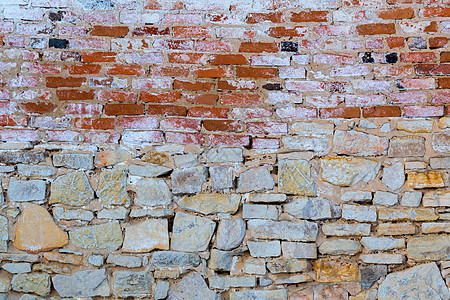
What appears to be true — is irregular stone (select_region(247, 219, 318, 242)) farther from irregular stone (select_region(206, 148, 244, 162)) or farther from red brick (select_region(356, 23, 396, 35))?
red brick (select_region(356, 23, 396, 35))

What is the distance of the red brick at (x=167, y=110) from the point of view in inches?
76.5

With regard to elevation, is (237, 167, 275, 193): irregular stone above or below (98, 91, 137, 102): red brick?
below

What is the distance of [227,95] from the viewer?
6.40 ft

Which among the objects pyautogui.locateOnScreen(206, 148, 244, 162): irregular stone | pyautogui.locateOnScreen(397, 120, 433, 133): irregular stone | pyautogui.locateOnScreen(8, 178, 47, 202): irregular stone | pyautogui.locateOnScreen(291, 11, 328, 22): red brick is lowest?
pyautogui.locateOnScreen(8, 178, 47, 202): irregular stone

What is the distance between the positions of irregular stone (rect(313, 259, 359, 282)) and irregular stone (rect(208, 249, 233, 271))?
0.42 metres

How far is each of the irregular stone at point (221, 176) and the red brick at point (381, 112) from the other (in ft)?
2.35

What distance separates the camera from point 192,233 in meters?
1.90

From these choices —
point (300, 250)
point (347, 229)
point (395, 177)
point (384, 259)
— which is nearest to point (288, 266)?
point (300, 250)

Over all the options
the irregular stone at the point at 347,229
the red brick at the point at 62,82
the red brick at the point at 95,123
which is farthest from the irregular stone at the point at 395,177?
the red brick at the point at 62,82

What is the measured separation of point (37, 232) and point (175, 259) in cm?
68

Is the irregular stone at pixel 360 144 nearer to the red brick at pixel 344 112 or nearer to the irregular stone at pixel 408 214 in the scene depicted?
the red brick at pixel 344 112

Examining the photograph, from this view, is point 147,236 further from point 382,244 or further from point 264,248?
point 382,244

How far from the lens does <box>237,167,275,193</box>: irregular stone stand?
6.27 feet

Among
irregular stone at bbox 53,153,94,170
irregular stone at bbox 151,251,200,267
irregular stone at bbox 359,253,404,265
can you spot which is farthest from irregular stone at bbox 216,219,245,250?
irregular stone at bbox 53,153,94,170
